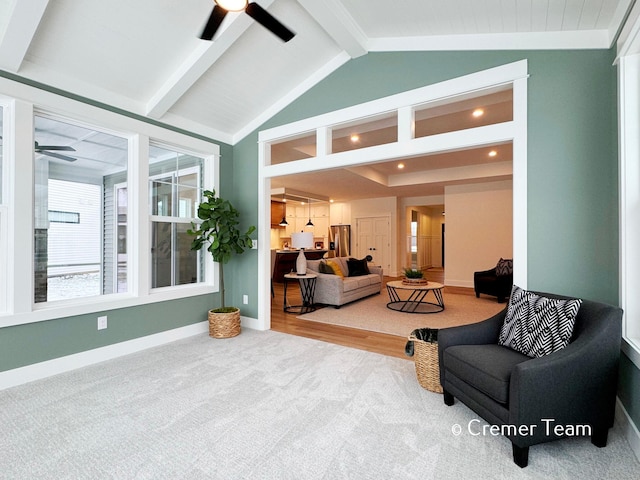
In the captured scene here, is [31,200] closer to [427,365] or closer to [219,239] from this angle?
[219,239]

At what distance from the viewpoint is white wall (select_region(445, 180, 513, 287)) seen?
744 centimetres

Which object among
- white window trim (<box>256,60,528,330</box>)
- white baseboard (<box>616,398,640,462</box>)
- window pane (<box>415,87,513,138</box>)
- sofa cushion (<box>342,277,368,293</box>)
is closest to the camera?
white baseboard (<box>616,398,640,462</box>)

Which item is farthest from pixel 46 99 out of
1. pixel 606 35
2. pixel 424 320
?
pixel 424 320

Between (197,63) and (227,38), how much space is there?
418 mm

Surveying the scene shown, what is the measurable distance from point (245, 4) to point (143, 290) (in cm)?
293

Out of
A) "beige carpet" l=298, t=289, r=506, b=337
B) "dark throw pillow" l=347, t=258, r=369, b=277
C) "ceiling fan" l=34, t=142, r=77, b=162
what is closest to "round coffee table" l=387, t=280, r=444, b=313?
"beige carpet" l=298, t=289, r=506, b=337

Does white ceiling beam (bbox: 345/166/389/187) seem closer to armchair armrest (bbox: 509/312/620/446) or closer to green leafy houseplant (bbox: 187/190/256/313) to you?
green leafy houseplant (bbox: 187/190/256/313)

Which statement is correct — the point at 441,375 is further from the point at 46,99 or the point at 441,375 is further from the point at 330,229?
the point at 330,229

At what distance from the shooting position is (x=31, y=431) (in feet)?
6.37

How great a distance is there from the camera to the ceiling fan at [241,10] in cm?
185

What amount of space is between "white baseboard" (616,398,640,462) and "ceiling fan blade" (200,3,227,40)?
342cm

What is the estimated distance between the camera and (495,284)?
591 centimetres

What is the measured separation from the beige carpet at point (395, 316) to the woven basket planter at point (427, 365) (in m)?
1.38

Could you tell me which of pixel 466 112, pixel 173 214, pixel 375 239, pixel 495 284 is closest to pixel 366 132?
pixel 466 112
